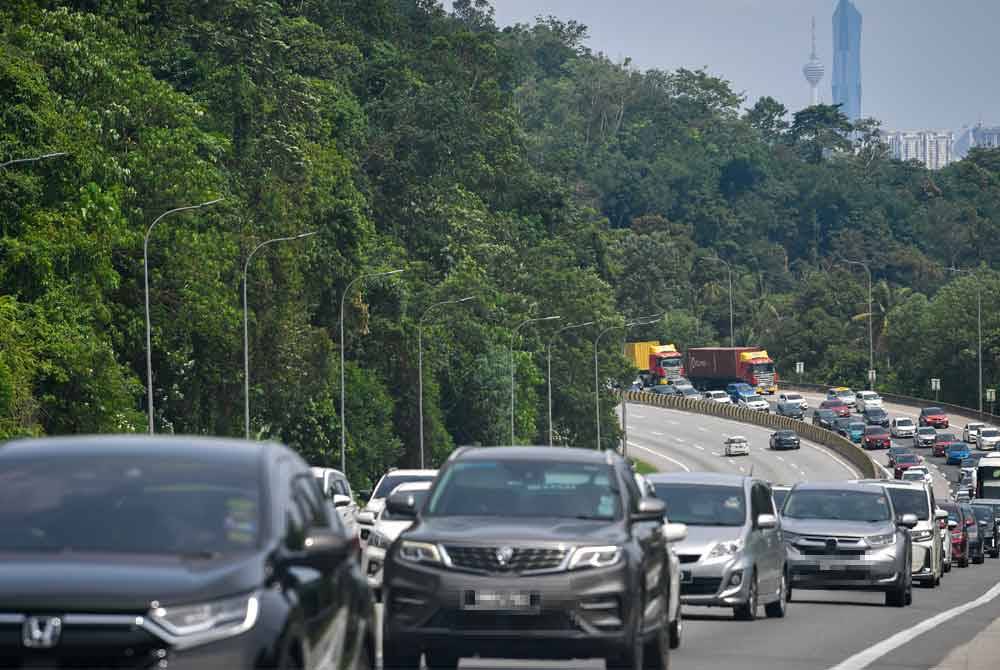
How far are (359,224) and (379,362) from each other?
40.0 ft

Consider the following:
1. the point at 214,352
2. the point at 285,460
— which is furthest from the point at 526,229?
the point at 285,460

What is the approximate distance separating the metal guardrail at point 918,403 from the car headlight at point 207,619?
4825 inches

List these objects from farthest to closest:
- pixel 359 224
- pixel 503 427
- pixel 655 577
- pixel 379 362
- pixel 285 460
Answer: pixel 503 427 < pixel 379 362 < pixel 359 224 < pixel 655 577 < pixel 285 460

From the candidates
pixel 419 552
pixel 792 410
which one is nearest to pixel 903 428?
pixel 792 410

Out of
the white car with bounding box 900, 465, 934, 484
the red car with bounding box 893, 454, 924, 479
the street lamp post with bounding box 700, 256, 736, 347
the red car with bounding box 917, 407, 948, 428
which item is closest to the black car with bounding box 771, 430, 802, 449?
the red car with bounding box 893, 454, 924, 479

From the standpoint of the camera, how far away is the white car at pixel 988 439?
11381 centimetres

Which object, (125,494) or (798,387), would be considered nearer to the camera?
(125,494)

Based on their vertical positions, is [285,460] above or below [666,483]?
above

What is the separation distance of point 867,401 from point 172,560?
4850 inches

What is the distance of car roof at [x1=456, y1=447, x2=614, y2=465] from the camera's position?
1421 cm

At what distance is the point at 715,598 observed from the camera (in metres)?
20.6

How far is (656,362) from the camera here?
496 feet

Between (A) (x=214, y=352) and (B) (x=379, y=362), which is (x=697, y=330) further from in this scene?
(A) (x=214, y=352)

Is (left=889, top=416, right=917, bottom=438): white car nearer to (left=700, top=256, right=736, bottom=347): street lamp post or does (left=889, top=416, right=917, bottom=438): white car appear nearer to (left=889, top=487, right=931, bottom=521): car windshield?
(left=700, top=256, right=736, bottom=347): street lamp post
